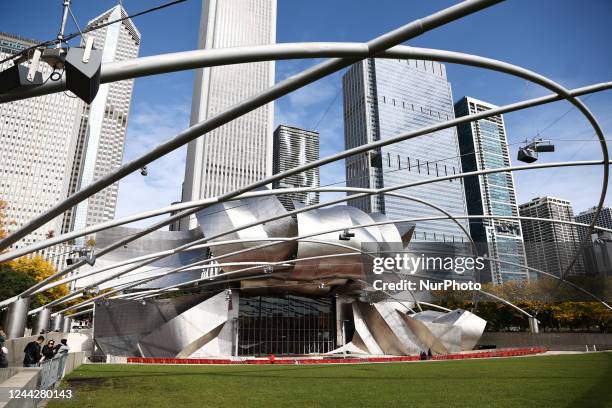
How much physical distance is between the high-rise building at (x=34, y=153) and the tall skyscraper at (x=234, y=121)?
114 feet

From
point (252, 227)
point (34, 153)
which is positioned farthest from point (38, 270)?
point (34, 153)

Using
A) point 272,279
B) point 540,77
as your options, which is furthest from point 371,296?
point 540,77

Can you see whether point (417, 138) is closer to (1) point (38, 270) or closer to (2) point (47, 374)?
(1) point (38, 270)

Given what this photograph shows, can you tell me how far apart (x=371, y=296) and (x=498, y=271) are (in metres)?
16.6

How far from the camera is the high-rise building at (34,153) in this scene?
379ft

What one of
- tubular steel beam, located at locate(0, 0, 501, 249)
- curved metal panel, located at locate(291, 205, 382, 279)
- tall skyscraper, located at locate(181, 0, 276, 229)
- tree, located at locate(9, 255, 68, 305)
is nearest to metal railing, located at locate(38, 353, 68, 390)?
tubular steel beam, located at locate(0, 0, 501, 249)

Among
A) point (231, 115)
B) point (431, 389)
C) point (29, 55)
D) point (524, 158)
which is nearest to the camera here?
point (29, 55)

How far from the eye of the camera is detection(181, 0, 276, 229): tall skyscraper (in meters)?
125

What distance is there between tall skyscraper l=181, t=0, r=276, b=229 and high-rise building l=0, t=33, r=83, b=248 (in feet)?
114

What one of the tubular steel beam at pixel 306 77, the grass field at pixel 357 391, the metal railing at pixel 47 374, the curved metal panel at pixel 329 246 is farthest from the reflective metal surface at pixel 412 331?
the tubular steel beam at pixel 306 77

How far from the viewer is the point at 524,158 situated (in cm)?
1609

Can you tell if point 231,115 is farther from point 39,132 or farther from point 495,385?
point 39,132

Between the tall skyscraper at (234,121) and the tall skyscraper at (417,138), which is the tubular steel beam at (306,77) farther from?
the tall skyscraper at (234,121)

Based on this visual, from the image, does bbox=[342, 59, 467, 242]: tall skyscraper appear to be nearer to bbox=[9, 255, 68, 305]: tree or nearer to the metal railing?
bbox=[9, 255, 68, 305]: tree
